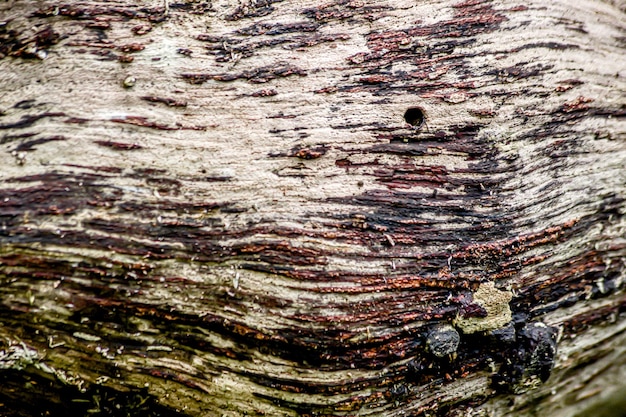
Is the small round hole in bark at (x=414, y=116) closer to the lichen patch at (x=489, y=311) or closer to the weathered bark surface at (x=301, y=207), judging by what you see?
the weathered bark surface at (x=301, y=207)

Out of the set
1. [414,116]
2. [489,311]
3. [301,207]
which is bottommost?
[489,311]

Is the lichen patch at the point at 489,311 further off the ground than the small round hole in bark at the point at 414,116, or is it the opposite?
the small round hole in bark at the point at 414,116

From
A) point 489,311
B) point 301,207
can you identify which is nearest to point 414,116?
point 301,207

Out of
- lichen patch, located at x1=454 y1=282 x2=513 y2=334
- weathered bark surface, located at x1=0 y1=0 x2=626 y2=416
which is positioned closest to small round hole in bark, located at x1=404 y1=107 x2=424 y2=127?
weathered bark surface, located at x1=0 y1=0 x2=626 y2=416

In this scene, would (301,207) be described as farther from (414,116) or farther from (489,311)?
(489,311)

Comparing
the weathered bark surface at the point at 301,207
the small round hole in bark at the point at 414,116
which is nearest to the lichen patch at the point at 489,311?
the weathered bark surface at the point at 301,207

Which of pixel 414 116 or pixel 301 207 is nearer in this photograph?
pixel 301 207

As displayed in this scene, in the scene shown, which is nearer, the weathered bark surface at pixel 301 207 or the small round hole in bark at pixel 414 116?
the weathered bark surface at pixel 301 207
